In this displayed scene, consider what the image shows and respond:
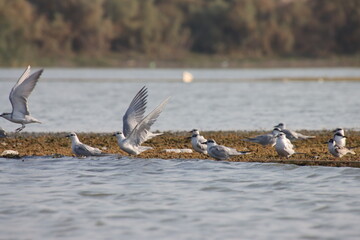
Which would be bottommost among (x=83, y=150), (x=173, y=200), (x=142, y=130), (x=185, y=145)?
(x=173, y=200)

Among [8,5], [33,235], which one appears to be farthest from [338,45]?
[33,235]

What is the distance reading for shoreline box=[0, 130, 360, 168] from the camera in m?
15.0

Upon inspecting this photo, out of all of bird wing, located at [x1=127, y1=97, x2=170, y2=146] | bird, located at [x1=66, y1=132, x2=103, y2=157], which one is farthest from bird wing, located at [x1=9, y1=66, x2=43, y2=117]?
bird wing, located at [x1=127, y1=97, x2=170, y2=146]

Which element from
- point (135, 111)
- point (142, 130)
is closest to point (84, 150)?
point (142, 130)

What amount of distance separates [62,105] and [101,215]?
66.0 feet

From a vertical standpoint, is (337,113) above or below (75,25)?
below

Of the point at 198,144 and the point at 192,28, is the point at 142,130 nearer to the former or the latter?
the point at 198,144

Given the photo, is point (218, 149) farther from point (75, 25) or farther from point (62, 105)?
point (75, 25)

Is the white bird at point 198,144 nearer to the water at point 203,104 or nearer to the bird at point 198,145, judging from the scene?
the bird at point 198,145

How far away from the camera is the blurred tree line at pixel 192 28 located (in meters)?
76.2

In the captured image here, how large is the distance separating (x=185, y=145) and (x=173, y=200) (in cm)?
547

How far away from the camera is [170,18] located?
8294 centimetres

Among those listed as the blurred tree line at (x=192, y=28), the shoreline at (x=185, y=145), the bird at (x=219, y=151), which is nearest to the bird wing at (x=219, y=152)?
the bird at (x=219, y=151)

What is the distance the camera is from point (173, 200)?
40.7 ft
